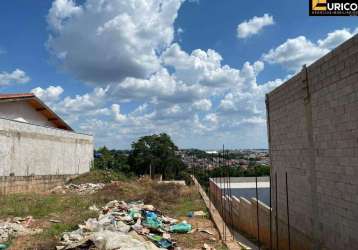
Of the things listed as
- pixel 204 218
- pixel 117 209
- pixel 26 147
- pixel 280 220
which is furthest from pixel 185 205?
pixel 26 147

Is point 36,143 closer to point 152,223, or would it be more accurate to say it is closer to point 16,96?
point 16,96

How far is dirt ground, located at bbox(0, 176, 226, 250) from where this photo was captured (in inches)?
354

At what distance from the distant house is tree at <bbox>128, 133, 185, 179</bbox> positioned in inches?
428

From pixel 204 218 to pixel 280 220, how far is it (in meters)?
3.25

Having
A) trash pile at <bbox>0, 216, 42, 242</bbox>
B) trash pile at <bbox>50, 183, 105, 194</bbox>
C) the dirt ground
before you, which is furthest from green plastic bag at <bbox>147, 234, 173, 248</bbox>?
trash pile at <bbox>50, 183, 105, 194</bbox>

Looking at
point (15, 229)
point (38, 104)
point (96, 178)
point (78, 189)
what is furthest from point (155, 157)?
point (15, 229)

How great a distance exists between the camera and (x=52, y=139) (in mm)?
21719

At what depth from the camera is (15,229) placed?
9.46 metres

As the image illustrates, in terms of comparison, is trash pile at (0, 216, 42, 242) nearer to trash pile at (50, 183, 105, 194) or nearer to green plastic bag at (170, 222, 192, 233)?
green plastic bag at (170, 222, 192, 233)

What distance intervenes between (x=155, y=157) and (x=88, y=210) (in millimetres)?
25843

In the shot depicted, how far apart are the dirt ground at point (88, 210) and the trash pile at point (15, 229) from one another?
0.27 meters

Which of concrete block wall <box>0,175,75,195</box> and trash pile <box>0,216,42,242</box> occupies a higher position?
concrete block wall <box>0,175,75,195</box>

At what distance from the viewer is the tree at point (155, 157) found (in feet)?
125

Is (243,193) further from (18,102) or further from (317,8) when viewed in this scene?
(317,8)
